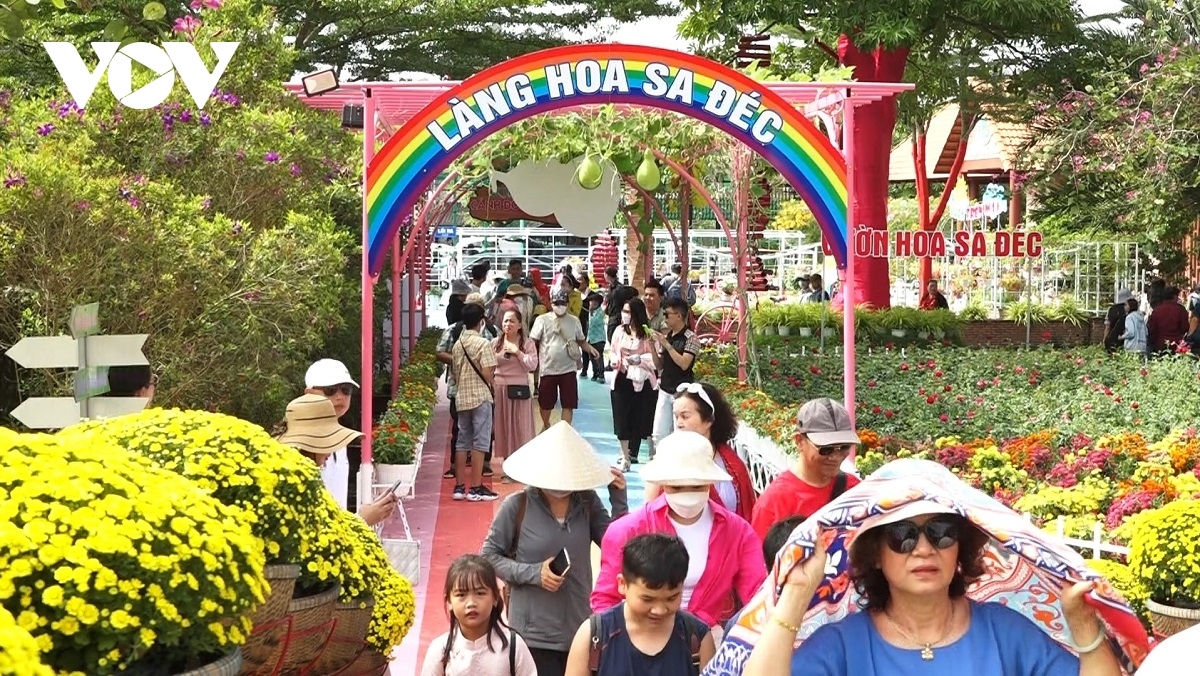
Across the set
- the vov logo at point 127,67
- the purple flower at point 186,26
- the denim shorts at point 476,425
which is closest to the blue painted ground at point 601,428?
the denim shorts at point 476,425

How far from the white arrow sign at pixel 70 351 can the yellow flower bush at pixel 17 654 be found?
369 centimetres

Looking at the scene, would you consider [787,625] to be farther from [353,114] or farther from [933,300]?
[933,300]

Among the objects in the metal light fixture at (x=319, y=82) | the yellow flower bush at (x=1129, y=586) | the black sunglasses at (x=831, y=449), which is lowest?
the yellow flower bush at (x=1129, y=586)

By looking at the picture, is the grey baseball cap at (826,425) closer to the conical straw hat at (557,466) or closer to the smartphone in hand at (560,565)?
the conical straw hat at (557,466)

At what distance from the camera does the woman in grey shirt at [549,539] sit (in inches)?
219

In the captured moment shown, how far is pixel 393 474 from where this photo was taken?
10.7 metres

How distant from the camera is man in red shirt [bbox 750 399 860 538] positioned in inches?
223

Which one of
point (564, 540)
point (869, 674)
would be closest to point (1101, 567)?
point (564, 540)

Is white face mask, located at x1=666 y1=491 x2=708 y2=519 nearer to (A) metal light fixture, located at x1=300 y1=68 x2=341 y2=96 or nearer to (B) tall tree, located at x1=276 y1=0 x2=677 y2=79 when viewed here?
(A) metal light fixture, located at x1=300 y1=68 x2=341 y2=96

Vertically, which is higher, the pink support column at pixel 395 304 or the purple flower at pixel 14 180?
the purple flower at pixel 14 180

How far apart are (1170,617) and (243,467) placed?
11.7 feet

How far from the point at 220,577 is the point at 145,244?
6.19m

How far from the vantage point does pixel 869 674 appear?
10.5 feet

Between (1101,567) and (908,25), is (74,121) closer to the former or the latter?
(1101,567)
